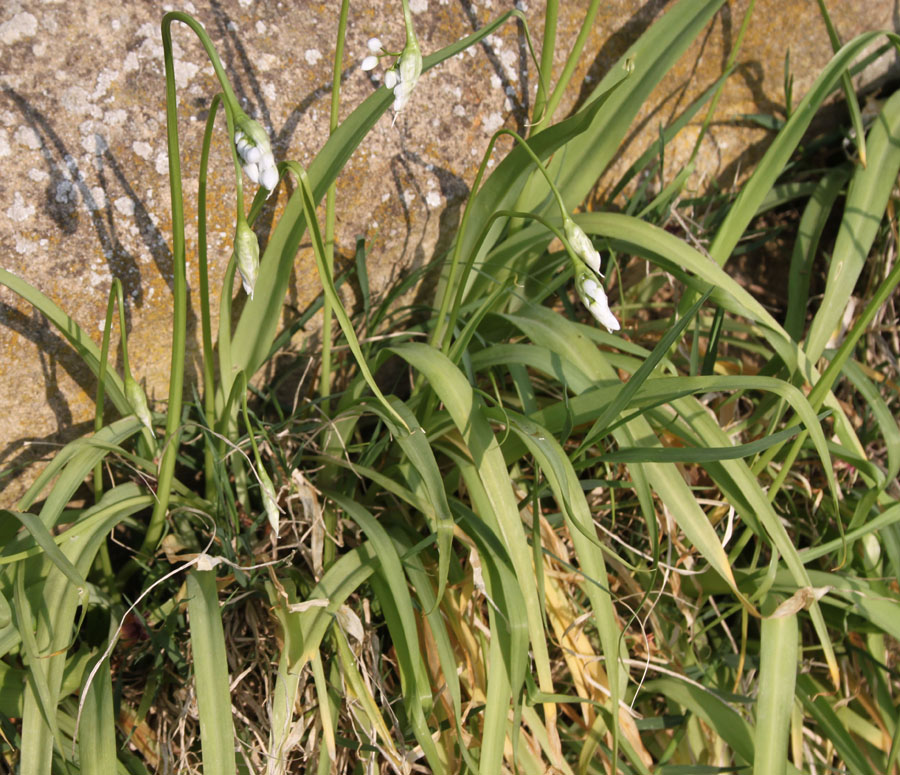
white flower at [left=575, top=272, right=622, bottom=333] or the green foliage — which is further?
the green foliage

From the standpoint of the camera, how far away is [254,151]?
27.5 inches

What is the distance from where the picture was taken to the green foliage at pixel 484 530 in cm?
96

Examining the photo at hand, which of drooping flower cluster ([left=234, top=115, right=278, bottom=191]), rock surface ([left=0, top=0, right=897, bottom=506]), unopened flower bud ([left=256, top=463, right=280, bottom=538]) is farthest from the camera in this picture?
rock surface ([left=0, top=0, right=897, bottom=506])

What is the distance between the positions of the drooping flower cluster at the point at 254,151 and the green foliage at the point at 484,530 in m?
0.08

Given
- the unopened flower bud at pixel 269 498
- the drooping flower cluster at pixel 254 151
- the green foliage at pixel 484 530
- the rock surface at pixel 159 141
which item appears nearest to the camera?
the drooping flower cluster at pixel 254 151

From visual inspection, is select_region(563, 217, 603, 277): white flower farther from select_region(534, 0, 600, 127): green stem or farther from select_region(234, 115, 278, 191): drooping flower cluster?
select_region(534, 0, 600, 127): green stem

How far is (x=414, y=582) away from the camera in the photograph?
1.07 meters

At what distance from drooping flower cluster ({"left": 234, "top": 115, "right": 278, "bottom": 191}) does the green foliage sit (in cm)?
8

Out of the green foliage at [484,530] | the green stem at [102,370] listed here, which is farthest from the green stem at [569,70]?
the green stem at [102,370]

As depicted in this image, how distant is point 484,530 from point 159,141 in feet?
2.32

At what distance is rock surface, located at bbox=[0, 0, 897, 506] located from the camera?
108cm

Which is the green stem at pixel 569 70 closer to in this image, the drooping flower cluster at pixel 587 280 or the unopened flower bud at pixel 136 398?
the drooping flower cluster at pixel 587 280

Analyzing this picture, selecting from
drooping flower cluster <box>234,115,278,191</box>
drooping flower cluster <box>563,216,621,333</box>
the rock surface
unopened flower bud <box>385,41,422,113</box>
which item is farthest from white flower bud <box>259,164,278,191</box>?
the rock surface

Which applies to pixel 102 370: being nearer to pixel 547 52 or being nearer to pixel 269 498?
pixel 269 498
